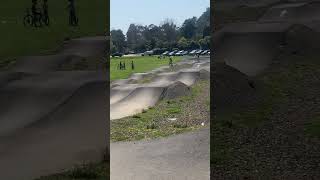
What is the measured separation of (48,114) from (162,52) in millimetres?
13351

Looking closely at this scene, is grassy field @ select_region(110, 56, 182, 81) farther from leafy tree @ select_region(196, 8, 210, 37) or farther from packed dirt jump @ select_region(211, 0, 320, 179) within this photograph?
packed dirt jump @ select_region(211, 0, 320, 179)

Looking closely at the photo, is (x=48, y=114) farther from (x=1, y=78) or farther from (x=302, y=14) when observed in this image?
(x=302, y=14)

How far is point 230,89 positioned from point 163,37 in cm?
1182

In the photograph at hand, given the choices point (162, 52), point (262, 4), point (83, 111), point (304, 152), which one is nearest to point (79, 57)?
point (83, 111)

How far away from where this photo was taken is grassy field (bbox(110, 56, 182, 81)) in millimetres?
20734

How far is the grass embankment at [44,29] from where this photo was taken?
24.6 feet

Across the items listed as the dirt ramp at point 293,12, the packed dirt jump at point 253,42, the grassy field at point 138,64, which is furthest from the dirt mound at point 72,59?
the grassy field at point 138,64

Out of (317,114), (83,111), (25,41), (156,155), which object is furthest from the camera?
(156,155)

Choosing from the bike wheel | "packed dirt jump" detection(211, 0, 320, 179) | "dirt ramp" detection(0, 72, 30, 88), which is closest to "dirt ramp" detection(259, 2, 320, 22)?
"packed dirt jump" detection(211, 0, 320, 179)

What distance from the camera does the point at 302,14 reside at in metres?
9.40

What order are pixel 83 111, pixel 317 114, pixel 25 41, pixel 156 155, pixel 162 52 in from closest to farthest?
1. pixel 25 41
2. pixel 83 111
3. pixel 317 114
4. pixel 156 155
5. pixel 162 52

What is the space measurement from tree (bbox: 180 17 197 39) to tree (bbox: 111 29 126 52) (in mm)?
2294

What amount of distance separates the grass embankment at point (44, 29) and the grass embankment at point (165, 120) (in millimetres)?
4112

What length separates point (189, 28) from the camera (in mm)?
15922
